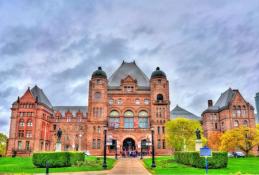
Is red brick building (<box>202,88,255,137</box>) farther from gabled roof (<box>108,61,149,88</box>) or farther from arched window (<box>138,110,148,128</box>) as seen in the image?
gabled roof (<box>108,61,149,88</box>)

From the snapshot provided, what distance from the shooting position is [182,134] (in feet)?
183

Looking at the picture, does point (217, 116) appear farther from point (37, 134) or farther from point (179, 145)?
point (37, 134)

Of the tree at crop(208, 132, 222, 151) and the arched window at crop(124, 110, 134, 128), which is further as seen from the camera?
the arched window at crop(124, 110, 134, 128)

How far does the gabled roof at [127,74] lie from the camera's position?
77688 mm

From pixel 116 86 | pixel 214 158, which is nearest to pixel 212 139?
pixel 116 86

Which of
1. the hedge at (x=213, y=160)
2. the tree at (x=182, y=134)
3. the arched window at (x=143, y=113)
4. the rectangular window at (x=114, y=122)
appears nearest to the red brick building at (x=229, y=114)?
the arched window at (x=143, y=113)

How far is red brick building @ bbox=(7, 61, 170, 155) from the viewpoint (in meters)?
69.5

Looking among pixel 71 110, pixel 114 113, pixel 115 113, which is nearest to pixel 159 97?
pixel 115 113

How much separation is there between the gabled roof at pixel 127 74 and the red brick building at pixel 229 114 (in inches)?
990

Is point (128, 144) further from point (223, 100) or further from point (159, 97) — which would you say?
point (223, 100)

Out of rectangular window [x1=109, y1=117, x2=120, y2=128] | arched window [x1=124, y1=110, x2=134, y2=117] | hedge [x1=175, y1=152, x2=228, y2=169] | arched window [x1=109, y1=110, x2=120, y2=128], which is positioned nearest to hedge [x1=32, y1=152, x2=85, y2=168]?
hedge [x1=175, y1=152, x2=228, y2=169]

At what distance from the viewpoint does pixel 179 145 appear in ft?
180

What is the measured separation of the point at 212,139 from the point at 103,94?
33015mm

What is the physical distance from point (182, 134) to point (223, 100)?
37.8m
